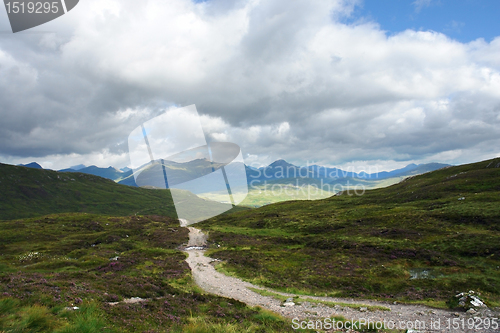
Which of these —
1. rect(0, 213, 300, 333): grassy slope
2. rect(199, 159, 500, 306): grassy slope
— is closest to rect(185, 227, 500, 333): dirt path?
rect(199, 159, 500, 306): grassy slope

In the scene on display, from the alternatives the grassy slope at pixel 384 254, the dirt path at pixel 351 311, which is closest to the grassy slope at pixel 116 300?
the dirt path at pixel 351 311

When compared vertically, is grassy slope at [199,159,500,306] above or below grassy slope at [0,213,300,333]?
below

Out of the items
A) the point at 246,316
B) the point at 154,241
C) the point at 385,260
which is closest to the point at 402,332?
the point at 246,316

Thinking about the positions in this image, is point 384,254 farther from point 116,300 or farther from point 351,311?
point 116,300

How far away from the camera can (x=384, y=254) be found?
3800 cm

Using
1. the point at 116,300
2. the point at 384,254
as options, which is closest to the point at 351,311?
the point at 116,300

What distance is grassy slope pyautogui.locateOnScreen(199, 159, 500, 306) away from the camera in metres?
25.7

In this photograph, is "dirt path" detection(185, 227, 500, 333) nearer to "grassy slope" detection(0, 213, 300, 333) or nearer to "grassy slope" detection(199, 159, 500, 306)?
"grassy slope" detection(199, 159, 500, 306)

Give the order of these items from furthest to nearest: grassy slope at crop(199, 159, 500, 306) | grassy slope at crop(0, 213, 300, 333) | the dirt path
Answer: grassy slope at crop(199, 159, 500, 306) → the dirt path → grassy slope at crop(0, 213, 300, 333)

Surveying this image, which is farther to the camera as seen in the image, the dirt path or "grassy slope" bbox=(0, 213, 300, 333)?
the dirt path

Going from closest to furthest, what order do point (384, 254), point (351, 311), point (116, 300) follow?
point (116, 300)
point (351, 311)
point (384, 254)

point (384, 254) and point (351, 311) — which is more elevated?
point (351, 311)

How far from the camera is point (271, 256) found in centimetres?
4225

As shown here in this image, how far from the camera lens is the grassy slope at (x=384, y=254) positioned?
25688 millimetres
